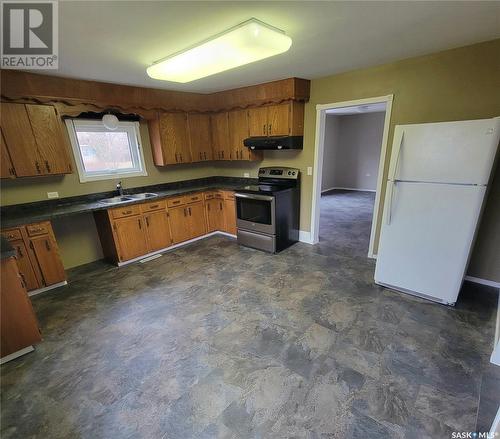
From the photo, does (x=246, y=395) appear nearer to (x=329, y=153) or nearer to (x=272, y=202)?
(x=272, y=202)

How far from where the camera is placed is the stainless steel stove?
376cm

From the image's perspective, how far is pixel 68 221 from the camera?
11.6 feet

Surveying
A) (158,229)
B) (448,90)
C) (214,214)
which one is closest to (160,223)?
(158,229)

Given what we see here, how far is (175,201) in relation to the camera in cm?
415

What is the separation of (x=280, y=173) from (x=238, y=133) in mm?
1053

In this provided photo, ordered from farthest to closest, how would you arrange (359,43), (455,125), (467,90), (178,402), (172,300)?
(172,300)
(467,90)
(359,43)
(455,125)
(178,402)

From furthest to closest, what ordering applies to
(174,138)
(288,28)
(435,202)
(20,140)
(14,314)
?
(174,138) < (20,140) < (435,202) < (14,314) < (288,28)

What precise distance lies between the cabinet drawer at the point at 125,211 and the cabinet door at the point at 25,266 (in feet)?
3.34

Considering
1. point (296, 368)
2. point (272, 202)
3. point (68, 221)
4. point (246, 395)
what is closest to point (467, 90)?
point (272, 202)

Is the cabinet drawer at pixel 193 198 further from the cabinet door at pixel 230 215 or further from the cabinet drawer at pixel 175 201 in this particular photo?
the cabinet door at pixel 230 215

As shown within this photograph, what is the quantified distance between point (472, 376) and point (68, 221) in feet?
15.6

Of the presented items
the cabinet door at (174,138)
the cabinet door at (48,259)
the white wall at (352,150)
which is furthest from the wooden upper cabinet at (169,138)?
the white wall at (352,150)

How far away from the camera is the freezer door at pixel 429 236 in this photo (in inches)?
88.3

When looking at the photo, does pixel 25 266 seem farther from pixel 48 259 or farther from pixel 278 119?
pixel 278 119
